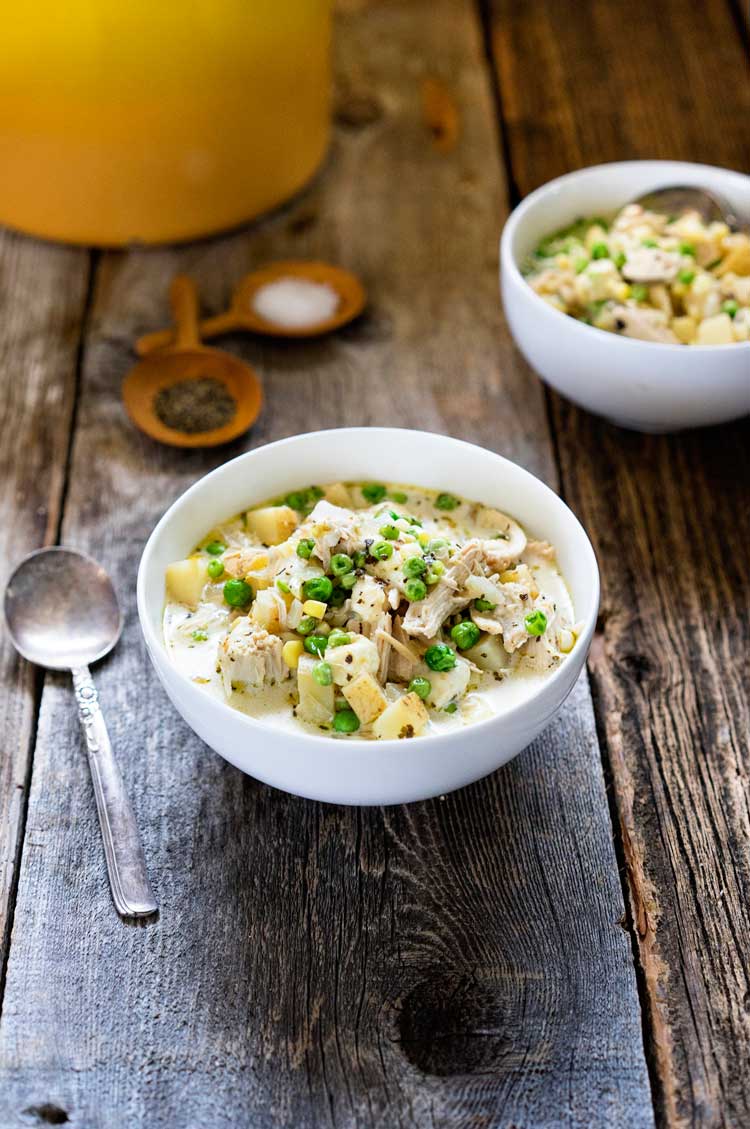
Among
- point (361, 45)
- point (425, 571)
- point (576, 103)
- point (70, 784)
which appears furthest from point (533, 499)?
point (361, 45)

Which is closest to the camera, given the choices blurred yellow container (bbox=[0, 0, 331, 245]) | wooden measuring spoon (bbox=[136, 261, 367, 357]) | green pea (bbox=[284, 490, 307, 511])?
green pea (bbox=[284, 490, 307, 511])

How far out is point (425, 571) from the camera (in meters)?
1.65

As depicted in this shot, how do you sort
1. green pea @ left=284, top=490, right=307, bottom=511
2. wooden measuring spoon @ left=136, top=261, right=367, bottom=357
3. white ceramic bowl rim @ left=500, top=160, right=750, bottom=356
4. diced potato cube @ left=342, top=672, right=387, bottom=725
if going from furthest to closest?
wooden measuring spoon @ left=136, top=261, right=367, bottom=357 → white ceramic bowl rim @ left=500, top=160, right=750, bottom=356 → green pea @ left=284, top=490, right=307, bottom=511 → diced potato cube @ left=342, top=672, right=387, bottom=725

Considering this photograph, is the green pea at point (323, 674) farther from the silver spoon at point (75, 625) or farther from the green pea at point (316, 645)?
the silver spoon at point (75, 625)

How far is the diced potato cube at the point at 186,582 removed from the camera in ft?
5.81

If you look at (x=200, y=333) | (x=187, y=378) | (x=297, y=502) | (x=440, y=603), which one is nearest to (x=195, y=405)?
(x=187, y=378)

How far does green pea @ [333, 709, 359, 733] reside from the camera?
5.08ft

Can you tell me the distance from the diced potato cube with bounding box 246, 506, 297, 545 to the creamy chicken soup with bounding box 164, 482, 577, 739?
0.16 ft

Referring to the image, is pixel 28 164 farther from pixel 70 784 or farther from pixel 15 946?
pixel 15 946

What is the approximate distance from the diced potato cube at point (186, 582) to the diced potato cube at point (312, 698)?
27cm

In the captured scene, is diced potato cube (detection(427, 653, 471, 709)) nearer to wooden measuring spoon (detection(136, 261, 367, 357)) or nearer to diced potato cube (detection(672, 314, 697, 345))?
diced potato cube (detection(672, 314, 697, 345))

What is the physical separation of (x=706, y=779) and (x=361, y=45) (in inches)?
96.1

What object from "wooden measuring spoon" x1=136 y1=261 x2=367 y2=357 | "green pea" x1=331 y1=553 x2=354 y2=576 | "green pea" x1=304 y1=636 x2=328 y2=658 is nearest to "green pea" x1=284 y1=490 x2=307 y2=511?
"green pea" x1=331 y1=553 x2=354 y2=576

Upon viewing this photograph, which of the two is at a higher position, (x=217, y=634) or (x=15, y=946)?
(x=217, y=634)
